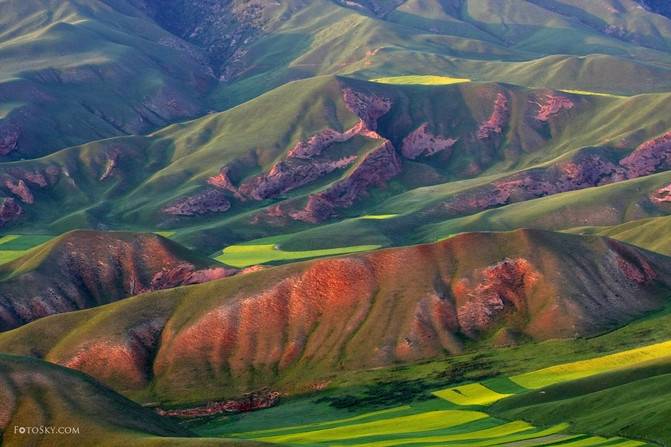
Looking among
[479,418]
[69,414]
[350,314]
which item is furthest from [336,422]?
[69,414]

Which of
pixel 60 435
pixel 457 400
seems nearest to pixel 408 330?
pixel 457 400

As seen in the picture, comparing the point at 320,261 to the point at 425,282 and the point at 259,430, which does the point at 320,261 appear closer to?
the point at 425,282

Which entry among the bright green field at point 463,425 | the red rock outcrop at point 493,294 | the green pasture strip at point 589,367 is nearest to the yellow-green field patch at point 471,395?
the bright green field at point 463,425

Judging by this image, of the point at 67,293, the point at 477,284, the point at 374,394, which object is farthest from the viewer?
the point at 67,293

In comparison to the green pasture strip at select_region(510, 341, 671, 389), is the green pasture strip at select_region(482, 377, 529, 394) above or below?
below

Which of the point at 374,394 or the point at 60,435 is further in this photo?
the point at 374,394

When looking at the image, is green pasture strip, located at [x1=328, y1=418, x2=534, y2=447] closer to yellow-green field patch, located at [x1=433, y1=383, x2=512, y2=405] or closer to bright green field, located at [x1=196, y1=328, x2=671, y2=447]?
bright green field, located at [x1=196, y1=328, x2=671, y2=447]

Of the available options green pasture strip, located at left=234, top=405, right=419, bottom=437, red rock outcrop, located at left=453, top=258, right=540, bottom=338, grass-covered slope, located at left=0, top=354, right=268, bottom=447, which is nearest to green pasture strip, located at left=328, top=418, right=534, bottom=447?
green pasture strip, located at left=234, top=405, right=419, bottom=437
